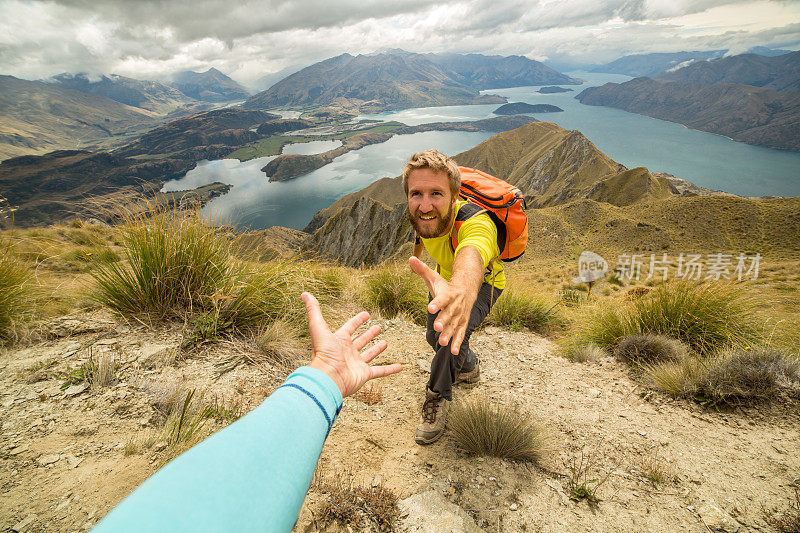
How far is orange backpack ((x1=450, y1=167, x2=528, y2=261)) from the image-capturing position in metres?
2.86

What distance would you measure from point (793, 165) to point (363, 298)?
23892cm

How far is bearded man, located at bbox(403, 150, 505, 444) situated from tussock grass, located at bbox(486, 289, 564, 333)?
227 centimetres

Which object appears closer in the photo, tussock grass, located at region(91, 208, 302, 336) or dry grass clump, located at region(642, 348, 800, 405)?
dry grass clump, located at region(642, 348, 800, 405)

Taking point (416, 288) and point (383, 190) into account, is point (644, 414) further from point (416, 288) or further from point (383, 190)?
point (383, 190)

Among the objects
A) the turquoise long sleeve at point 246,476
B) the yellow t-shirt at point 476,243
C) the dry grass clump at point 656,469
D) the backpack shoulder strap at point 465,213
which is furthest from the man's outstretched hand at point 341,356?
the dry grass clump at point 656,469

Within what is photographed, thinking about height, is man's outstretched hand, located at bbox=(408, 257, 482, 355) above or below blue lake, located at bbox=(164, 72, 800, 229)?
above

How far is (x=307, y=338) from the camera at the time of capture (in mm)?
3996

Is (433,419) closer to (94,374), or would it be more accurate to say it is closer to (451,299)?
(451,299)

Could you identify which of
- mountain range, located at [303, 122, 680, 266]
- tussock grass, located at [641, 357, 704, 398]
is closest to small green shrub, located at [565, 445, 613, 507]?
tussock grass, located at [641, 357, 704, 398]

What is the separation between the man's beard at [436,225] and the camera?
9.16ft

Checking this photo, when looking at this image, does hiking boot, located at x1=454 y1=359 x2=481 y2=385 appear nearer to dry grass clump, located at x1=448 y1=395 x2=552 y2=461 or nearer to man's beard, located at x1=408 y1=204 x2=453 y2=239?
dry grass clump, located at x1=448 y1=395 x2=552 y2=461

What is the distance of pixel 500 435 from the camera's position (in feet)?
8.62

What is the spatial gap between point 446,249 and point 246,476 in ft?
8.35

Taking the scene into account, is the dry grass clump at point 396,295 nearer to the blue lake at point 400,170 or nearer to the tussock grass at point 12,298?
the tussock grass at point 12,298
